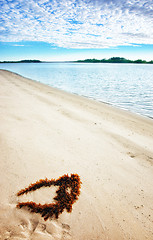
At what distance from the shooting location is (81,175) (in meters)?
3.83

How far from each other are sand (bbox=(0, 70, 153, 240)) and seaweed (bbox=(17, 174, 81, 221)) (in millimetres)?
98

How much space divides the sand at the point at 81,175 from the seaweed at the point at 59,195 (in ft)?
0.32

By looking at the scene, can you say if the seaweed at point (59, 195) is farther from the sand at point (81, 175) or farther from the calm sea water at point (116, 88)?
the calm sea water at point (116, 88)

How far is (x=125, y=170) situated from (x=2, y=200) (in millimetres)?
3358

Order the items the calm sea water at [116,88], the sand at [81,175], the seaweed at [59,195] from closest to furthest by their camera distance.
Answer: the sand at [81,175] < the seaweed at [59,195] < the calm sea water at [116,88]

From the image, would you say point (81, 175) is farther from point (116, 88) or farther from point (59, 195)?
point (116, 88)

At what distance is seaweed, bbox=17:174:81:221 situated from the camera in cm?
277

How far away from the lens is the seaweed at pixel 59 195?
2770mm

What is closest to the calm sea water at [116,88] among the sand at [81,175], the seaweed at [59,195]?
the sand at [81,175]

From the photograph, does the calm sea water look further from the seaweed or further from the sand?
the seaweed

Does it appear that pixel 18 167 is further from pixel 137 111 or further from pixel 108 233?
pixel 137 111

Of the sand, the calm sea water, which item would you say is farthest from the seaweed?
the calm sea water

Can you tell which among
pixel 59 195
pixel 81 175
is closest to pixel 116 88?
pixel 81 175

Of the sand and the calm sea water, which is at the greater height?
the calm sea water
